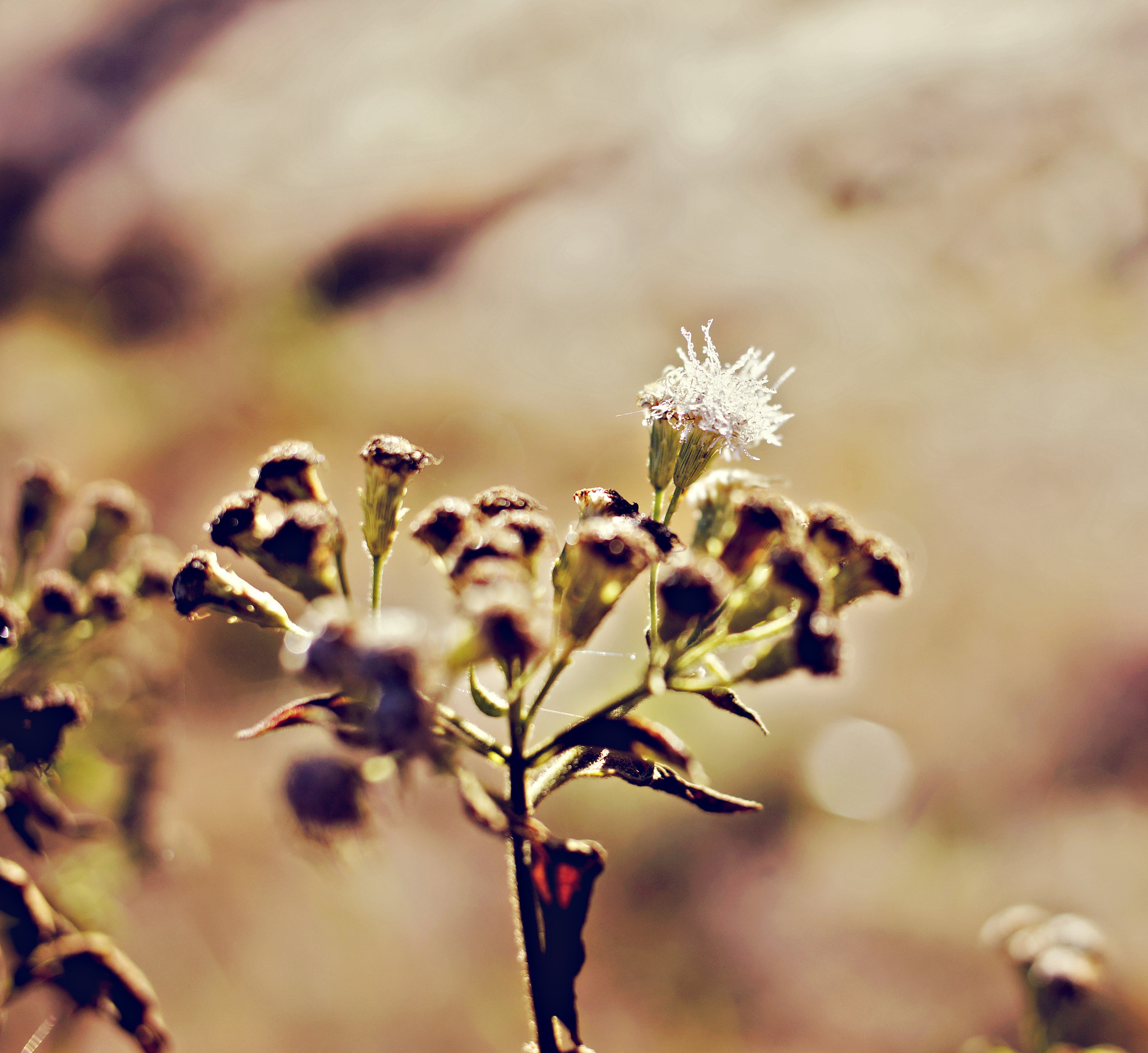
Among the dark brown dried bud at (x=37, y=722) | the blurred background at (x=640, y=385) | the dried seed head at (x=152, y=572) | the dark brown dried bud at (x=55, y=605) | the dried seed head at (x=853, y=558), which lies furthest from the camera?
the blurred background at (x=640, y=385)

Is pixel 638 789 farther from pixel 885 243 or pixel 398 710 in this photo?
pixel 885 243

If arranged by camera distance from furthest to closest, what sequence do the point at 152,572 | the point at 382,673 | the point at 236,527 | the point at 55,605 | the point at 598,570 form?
the point at 152,572, the point at 55,605, the point at 236,527, the point at 598,570, the point at 382,673

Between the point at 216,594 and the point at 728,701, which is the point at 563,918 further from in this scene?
the point at 216,594

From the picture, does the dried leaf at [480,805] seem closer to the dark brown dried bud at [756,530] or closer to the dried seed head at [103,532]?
the dark brown dried bud at [756,530]

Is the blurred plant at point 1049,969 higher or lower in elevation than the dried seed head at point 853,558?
lower

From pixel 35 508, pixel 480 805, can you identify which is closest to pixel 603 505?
pixel 480 805

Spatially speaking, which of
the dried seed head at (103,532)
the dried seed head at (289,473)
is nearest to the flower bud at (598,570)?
the dried seed head at (289,473)
